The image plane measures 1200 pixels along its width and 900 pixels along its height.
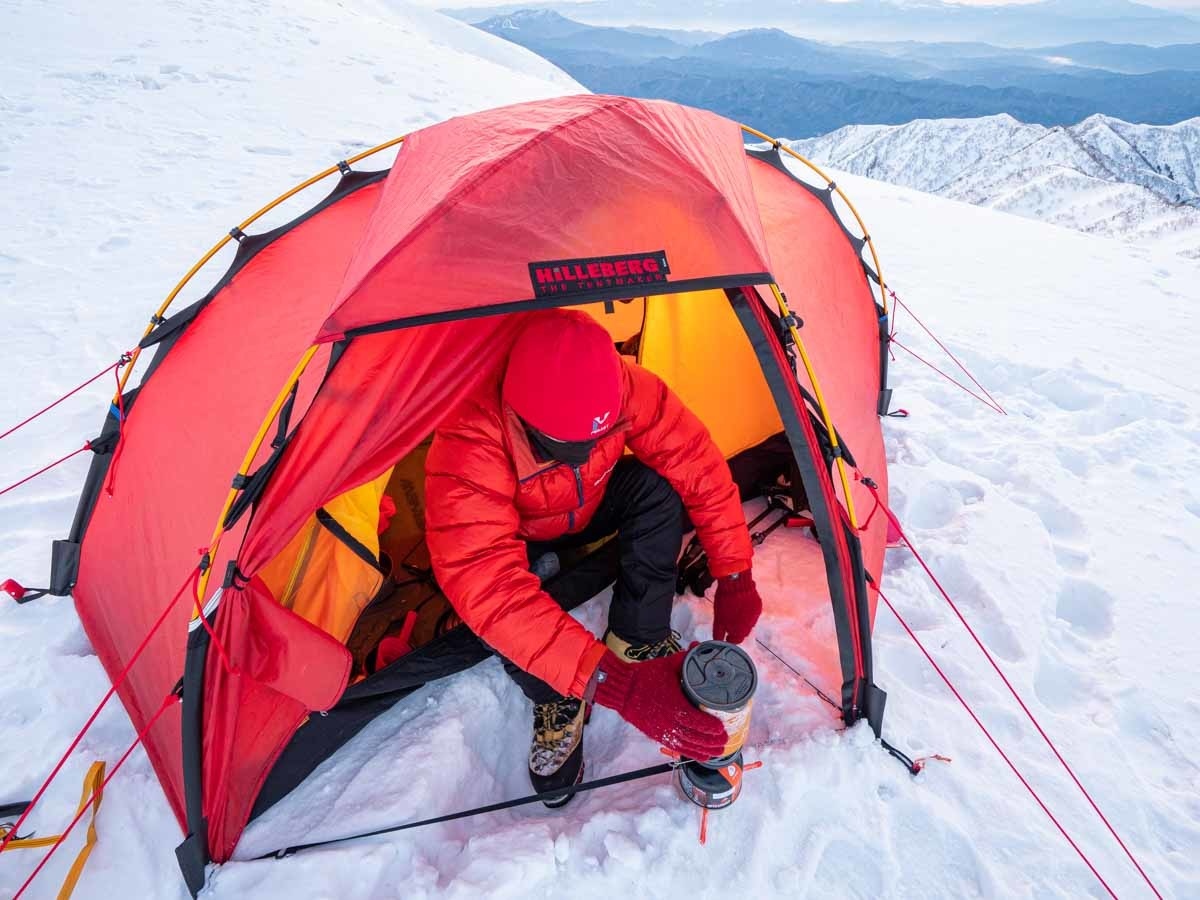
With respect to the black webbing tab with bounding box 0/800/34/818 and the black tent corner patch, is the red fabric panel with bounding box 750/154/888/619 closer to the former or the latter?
the black tent corner patch

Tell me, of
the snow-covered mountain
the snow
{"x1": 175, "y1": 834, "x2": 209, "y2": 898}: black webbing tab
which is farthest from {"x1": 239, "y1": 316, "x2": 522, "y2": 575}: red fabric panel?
the snow-covered mountain

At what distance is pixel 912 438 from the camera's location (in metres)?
3.91

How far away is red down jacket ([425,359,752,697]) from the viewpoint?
6.44 feet

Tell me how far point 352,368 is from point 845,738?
1936 millimetres

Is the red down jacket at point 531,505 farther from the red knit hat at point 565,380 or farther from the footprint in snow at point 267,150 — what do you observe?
the footprint in snow at point 267,150

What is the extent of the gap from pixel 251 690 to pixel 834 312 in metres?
2.67

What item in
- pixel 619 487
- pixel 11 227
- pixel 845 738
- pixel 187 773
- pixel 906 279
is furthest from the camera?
pixel 906 279

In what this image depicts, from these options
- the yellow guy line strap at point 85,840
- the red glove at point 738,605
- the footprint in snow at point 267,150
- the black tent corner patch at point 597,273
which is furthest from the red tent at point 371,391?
the footprint in snow at point 267,150

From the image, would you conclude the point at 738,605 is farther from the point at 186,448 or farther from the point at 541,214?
the point at 186,448

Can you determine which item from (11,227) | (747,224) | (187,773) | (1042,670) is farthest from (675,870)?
(11,227)

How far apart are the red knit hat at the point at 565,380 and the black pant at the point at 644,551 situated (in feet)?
1.59

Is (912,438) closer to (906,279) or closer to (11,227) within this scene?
(906,279)

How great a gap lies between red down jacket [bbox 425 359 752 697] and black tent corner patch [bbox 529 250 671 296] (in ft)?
1.83

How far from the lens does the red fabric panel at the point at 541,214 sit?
168 cm
